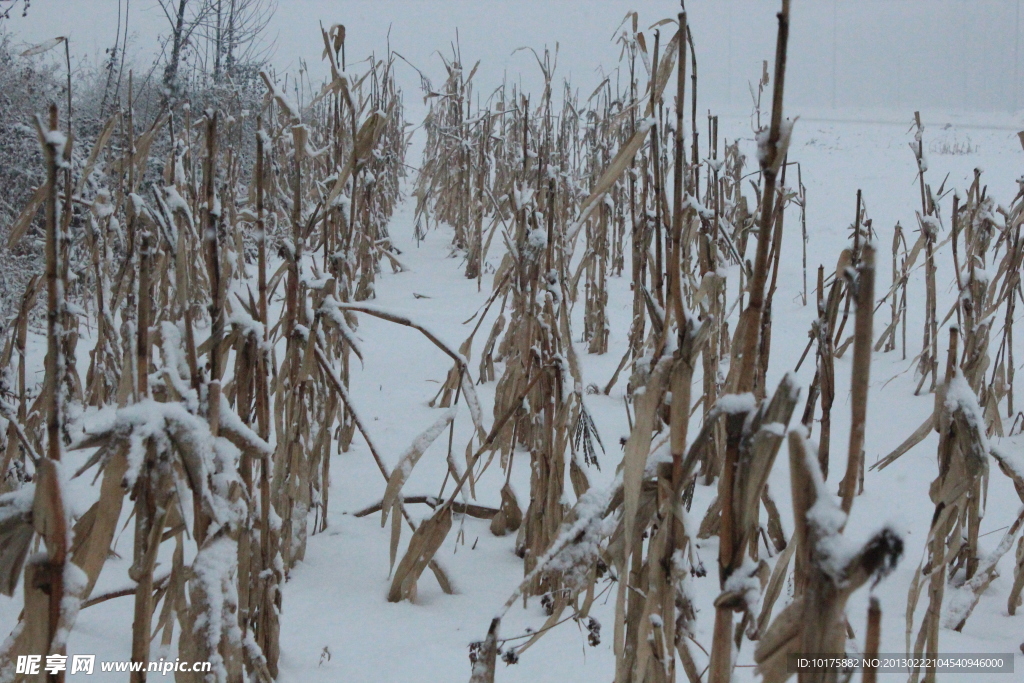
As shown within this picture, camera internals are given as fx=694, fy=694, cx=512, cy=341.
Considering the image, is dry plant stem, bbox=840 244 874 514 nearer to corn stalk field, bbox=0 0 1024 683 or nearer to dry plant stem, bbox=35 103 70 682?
corn stalk field, bbox=0 0 1024 683

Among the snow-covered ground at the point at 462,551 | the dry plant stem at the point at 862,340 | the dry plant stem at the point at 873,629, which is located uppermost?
the dry plant stem at the point at 862,340

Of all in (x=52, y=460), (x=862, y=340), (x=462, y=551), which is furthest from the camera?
(x=462, y=551)

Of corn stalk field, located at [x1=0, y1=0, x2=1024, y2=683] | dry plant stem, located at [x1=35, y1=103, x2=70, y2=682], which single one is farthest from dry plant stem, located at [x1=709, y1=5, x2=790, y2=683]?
dry plant stem, located at [x1=35, y1=103, x2=70, y2=682]

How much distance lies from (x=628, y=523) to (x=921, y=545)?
3.17 ft

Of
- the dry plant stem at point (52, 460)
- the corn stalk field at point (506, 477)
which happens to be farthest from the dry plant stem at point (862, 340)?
the dry plant stem at point (52, 460)

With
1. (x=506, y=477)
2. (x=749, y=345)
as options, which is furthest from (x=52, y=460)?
(x=506, y=477)

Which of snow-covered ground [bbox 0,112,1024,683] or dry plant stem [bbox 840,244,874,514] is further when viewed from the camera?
snow-covered ground [bbox 0,112,1024,683]

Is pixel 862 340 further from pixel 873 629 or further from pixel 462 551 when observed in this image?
pixel 462 551

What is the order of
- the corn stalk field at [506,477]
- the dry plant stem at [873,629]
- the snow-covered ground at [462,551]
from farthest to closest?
the snow-covered ground at [462,551]
the corn stalk field at [506,477]
the dry plant stem at [873,629]

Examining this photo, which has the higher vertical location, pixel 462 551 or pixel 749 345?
pixel 749 345

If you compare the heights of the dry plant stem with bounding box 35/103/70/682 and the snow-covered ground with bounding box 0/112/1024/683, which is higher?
the dry plant stem with bounding box 35/103/70/682

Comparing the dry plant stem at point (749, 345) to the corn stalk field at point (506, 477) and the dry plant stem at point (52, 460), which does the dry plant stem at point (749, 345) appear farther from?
the dry plant stem at point (52, 460)

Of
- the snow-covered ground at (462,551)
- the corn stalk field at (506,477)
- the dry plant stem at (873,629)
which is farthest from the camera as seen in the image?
the snow-covered ground at (462,551)

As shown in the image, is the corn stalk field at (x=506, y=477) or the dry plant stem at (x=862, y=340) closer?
the dry plant stem at (x=862, y=340)
